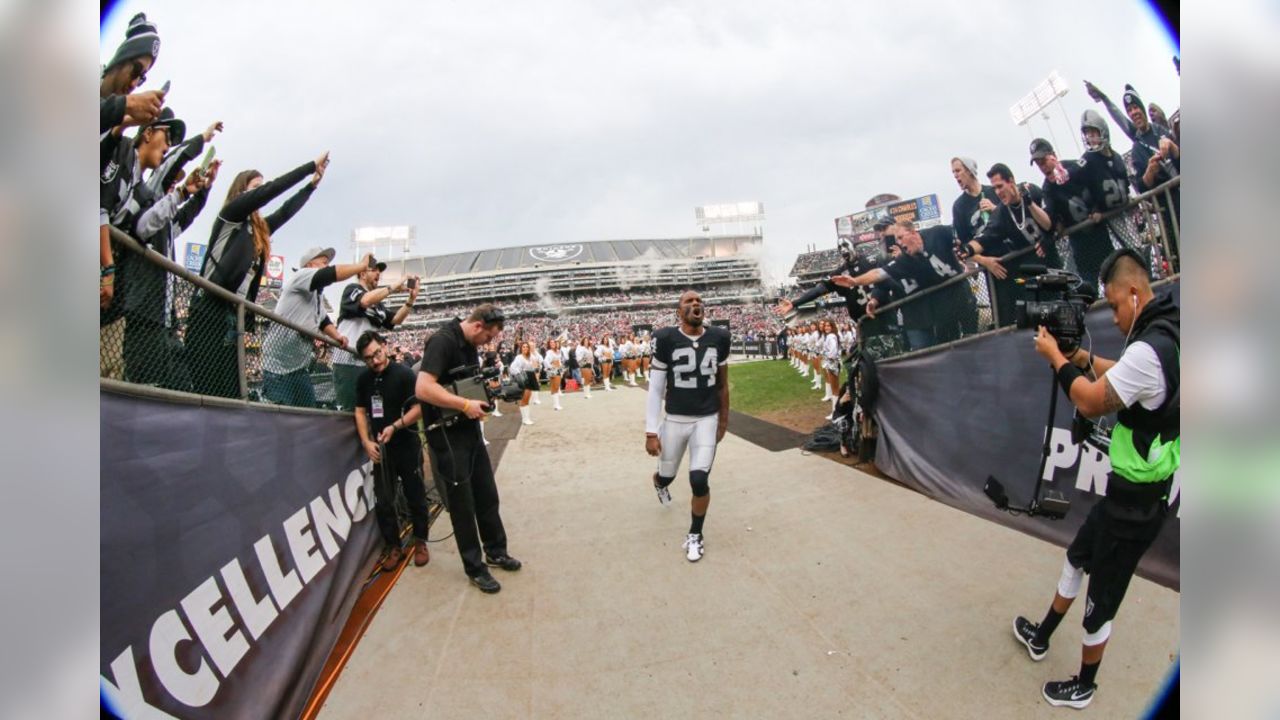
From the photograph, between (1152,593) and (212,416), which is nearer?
(212,416)

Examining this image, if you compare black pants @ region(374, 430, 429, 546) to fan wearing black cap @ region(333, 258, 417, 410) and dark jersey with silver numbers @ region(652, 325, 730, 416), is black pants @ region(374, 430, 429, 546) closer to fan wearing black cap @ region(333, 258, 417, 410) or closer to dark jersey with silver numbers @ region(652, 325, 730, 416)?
fan wearing black cap @ region(333, 258, 417, 410)

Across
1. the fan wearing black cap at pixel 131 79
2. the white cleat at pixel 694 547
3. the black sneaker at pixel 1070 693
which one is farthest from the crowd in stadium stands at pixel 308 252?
the white cleat at pixel 694 547

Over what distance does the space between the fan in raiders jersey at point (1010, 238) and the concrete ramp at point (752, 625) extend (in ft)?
6.60

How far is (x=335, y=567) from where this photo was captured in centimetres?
309

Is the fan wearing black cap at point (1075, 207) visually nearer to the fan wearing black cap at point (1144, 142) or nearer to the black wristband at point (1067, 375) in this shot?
the fan wearing black cap at point (1144, 142)

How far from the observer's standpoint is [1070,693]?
2.05 meters

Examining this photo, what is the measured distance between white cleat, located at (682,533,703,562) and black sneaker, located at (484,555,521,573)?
127 centimetres

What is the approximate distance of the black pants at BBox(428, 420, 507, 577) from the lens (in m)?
3.37

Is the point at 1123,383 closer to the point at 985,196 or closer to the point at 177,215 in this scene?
the point at 985,196

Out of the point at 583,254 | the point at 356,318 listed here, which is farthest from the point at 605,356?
the point at 583,254

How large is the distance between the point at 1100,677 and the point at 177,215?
5542mm

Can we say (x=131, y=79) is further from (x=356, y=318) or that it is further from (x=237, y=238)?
(x=356, y=318)
